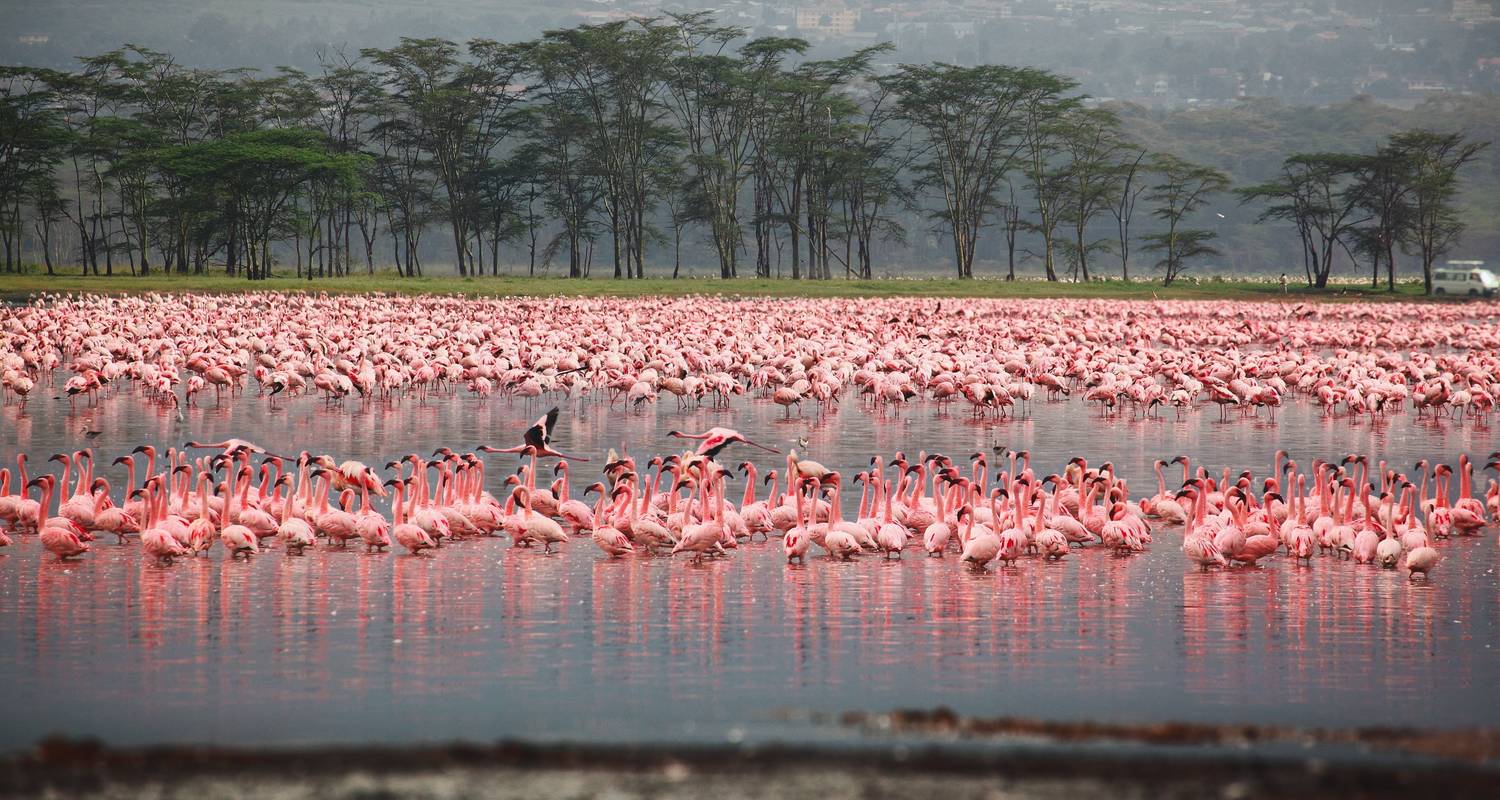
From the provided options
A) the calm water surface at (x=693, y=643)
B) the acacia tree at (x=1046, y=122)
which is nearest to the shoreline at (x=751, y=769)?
the calm water surface at (x=693, y=643)

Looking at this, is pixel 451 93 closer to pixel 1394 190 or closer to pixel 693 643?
pixel 1394 190

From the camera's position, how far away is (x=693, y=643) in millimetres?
8531

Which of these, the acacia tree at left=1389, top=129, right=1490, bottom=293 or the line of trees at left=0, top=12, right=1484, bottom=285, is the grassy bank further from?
the line of trees at left=0, top=12, right=1484, bottom=285

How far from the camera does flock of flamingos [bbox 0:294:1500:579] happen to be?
36.9 feet

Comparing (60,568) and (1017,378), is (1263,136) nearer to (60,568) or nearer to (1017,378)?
(1017,378)

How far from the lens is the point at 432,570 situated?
34.7 feet

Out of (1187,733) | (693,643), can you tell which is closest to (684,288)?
(693,643)

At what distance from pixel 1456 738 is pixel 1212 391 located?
15748mm

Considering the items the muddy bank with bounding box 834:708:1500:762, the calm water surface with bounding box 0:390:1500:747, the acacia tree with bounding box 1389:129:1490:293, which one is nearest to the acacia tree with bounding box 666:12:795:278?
the acacia tree with bounding box 1389:129:1490:293

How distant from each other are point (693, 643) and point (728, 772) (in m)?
2.29

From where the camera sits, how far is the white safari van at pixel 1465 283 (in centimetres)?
6844

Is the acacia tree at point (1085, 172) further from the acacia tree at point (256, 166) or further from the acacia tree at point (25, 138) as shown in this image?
the acacia tree at point (25, 138)

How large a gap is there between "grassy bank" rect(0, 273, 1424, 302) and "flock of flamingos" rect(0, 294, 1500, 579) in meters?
8.00

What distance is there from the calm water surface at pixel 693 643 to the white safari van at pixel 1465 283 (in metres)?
62.3
